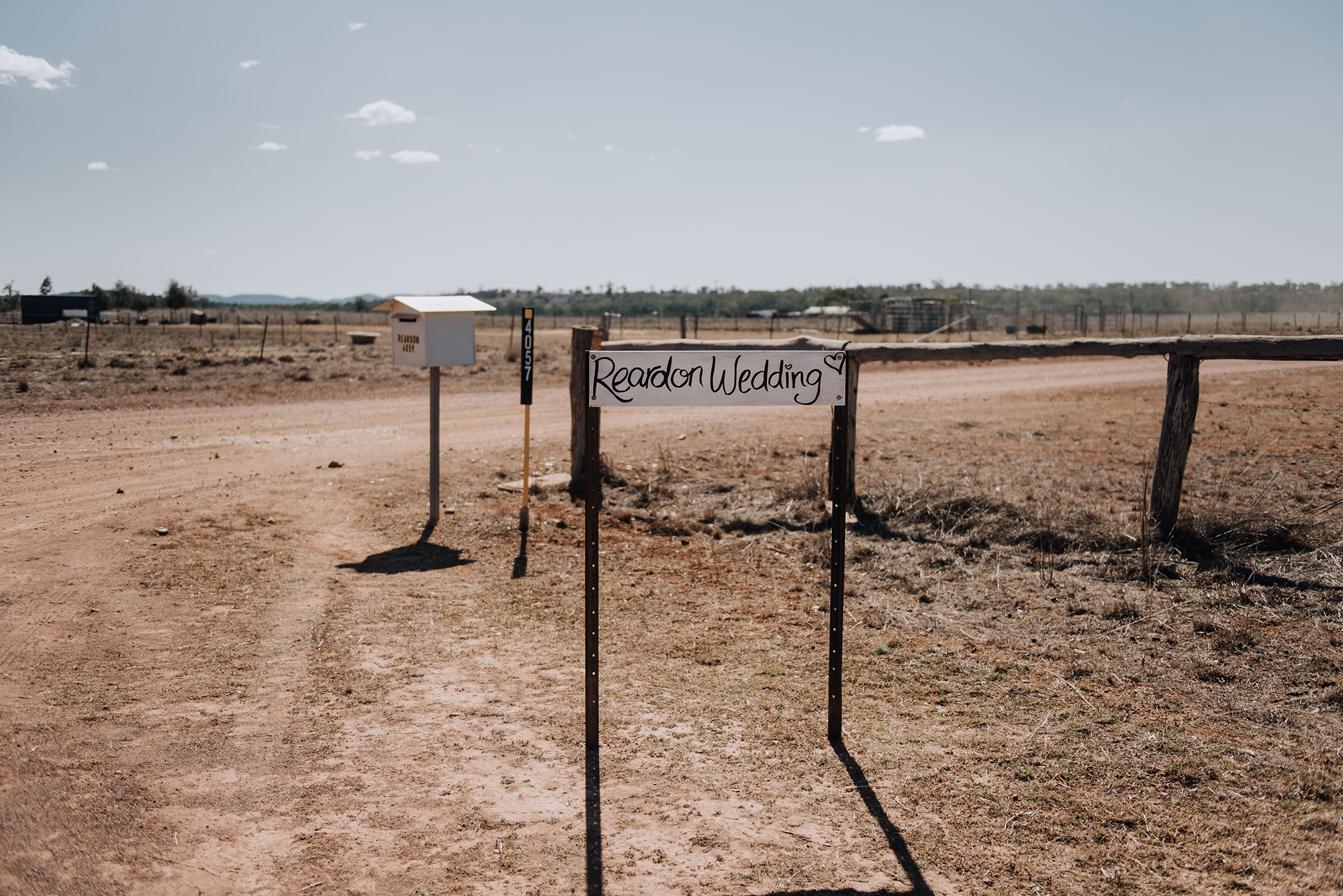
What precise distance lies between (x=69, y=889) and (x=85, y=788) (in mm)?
789

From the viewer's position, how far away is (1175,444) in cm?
773

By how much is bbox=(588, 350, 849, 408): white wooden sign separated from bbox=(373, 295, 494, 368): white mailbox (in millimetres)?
4785

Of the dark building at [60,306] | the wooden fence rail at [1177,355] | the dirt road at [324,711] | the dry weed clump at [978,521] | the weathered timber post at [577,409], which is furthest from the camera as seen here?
the dark building at [60,306]

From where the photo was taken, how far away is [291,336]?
4578cm

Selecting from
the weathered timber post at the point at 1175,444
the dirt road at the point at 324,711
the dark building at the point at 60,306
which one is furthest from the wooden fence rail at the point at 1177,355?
the dark building at the point at 60,306

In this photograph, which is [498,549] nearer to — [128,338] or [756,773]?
[756,773]

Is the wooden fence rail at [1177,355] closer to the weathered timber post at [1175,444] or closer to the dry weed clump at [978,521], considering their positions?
the weathered timber post at [1175,444]

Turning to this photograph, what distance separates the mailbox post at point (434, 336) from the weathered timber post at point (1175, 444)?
625cm

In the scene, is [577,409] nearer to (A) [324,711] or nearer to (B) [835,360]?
(A) [324,711]

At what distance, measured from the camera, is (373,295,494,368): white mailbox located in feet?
29.1

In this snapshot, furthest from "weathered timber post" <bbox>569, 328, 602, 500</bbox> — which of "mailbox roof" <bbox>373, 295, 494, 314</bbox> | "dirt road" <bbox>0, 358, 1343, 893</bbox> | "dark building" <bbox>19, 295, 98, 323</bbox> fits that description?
"dark building" <bbox>19, 295, 98, 323</bbox>

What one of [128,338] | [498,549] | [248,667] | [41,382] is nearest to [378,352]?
[41,382]

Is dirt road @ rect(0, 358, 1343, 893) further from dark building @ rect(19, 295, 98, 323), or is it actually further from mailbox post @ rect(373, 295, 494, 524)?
dark building @ rect(19, 295, 98, 323)

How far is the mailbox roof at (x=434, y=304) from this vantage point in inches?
348
